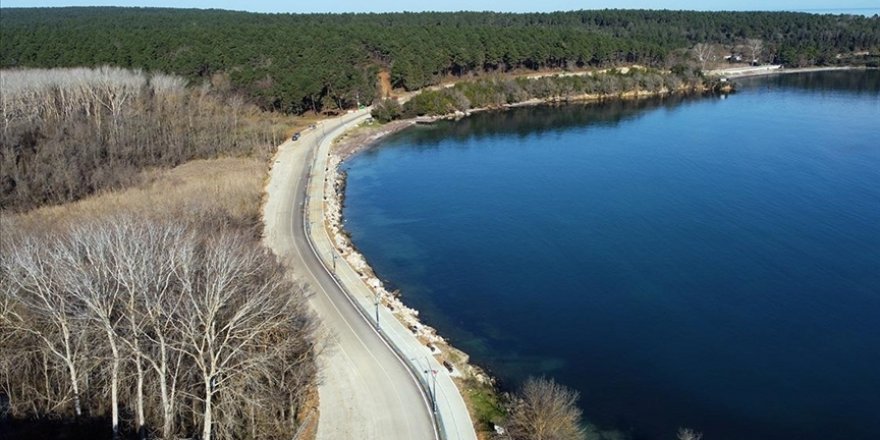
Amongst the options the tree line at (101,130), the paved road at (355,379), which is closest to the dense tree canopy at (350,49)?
the tree line at (101,130)

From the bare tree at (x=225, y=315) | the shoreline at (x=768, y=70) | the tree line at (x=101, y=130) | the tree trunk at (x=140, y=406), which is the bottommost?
the tree trunk at (x=140, y=406)

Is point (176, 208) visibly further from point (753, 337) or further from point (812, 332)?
point (812, 332)

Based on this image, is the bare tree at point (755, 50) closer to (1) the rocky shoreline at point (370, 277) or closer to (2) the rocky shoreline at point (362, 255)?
(2) the rocky shoreline at point (362, 255)

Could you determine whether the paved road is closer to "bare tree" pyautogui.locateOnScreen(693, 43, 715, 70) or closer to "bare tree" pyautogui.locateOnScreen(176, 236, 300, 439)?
"bare tree" pyautogui.locateOnScreen(176, 236, 300, 439)

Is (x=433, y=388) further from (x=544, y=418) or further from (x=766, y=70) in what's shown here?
(x=766, y=70)

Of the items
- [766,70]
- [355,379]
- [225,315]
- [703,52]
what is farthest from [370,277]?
[766,70]

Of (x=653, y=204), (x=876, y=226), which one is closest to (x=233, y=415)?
(x=653, y=204)
